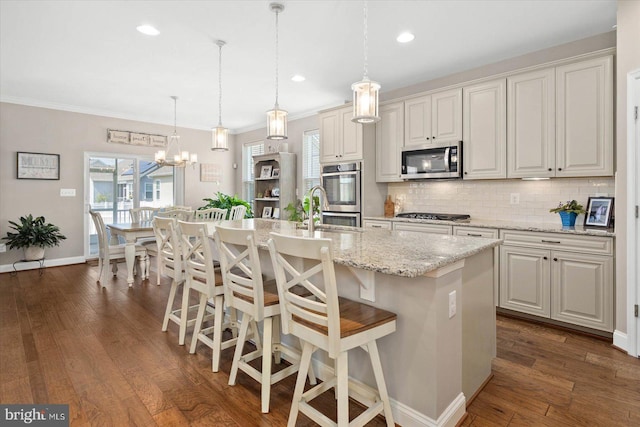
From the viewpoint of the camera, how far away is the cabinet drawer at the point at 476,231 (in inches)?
132

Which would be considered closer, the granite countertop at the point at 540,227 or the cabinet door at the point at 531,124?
the granite countertop at the point at 540,227

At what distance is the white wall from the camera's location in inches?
213

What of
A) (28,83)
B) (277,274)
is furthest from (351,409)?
(28,83)

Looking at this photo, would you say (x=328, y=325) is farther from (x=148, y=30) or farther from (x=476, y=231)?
(x=148, y=30)

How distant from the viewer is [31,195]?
5605 mm

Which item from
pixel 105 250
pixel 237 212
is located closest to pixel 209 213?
pixel 237 212

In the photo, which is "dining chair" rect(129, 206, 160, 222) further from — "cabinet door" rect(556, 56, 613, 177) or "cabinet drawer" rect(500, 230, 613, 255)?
"cabinet door" rect(556, 56, 613, 177)

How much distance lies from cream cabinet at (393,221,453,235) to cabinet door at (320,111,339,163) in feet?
4.61

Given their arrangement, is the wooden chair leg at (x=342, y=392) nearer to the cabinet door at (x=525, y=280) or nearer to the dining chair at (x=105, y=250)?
the cabinet door at (x=525, y=280)

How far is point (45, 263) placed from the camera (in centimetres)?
574

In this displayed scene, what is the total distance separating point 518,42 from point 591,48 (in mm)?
645

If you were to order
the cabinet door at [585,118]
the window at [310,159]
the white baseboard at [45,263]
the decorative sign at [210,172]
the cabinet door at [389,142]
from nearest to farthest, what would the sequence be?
the cabinet door at [585,118]
the cabinet door at [389,142]
the white baseboard at [45,263]
the window at [310,159]
the decorative sign at [210,172]

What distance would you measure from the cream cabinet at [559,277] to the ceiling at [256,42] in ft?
6.37
